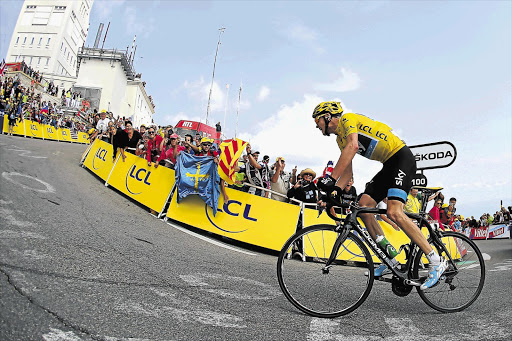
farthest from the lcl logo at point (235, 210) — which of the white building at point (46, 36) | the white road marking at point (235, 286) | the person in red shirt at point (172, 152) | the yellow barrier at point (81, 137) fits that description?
the white building at point (46, 36)

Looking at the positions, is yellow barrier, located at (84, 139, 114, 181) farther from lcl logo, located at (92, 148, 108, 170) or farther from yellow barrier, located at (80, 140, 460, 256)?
yellow barrier, located at (80, 140, 460, 256)

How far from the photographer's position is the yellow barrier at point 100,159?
36.7 ft

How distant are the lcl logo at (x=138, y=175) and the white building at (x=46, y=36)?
228 feet

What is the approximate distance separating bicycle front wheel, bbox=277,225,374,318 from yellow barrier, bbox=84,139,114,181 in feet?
30.3

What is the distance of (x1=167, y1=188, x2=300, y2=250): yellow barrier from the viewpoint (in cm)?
725

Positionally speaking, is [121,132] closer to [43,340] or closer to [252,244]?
[252,244]

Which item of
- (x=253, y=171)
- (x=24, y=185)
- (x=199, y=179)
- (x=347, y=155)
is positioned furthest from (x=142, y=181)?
(x=347, y=155)

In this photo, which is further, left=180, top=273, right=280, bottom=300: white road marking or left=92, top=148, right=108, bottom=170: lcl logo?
left=92, top=148, right=108, bottom=170: lcl logo

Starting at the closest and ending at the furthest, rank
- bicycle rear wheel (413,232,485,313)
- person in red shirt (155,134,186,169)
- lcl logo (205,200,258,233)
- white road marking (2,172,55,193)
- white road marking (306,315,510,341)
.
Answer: white road marking (306,315,510,341) < bicycle rear wheel (413,232,485,313) < white road marking (2,172,55,193) < lcl logo (205,200,258,233) < person in red shirt (155,134,186,169)

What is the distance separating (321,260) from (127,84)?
77.7 metres

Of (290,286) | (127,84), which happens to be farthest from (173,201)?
(127,84)

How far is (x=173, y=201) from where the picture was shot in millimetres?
8352

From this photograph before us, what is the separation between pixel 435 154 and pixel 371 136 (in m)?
4.84

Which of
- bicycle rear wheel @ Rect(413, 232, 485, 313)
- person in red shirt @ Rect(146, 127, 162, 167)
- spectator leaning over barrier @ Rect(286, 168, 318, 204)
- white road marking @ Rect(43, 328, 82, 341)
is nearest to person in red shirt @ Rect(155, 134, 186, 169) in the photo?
person in red shirt @ Rect(146, 127, 162, 167)
